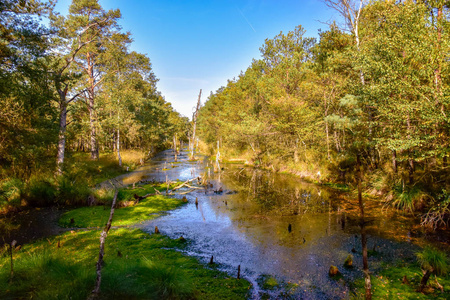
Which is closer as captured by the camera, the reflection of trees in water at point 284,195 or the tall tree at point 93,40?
the reflection of trees in water at point 284,195

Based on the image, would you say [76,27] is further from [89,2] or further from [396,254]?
[396,254]

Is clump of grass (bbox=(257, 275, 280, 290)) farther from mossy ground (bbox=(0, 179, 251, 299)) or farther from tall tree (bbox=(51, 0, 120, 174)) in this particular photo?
tall tree (bbox=(51, 0, 120, 174))

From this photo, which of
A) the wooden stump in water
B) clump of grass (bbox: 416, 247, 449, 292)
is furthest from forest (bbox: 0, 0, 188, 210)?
clump of grass (bbox: 416, 247, 449, 292)

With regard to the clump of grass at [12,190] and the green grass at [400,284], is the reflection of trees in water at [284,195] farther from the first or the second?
the clump of grass at [12,190]

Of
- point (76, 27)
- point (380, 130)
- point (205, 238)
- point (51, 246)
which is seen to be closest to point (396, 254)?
point (205, 238)

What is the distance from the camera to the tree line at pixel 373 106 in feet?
37.1

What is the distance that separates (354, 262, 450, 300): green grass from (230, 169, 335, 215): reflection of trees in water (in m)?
7.24

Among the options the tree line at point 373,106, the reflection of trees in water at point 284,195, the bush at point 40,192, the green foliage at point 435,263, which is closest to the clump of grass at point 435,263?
the green foliage at point 435,263

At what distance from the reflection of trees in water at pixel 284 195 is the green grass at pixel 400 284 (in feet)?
23.7

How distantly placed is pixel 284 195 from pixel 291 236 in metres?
8.38

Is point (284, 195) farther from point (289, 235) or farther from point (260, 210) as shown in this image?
point (289, 235)

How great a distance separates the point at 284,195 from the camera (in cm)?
1944

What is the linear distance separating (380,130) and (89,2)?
111 feet

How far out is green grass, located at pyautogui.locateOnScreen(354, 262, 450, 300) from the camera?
632cm
